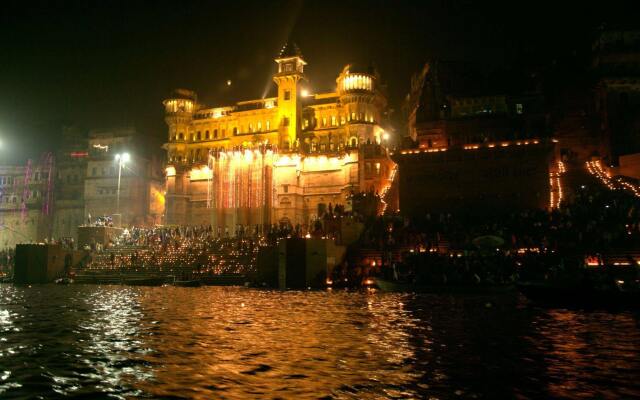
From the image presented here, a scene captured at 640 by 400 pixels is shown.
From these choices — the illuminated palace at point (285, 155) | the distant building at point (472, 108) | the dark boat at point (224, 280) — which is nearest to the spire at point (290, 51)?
the illuminated palace at point (285, 155)

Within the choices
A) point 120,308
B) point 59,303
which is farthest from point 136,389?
point 59,303

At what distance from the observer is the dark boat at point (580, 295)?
21.9 metres

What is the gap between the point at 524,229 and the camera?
120 ft

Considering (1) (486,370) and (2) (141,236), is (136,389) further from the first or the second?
(2) (141,236)

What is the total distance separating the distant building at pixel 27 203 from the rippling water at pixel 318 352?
194 ft

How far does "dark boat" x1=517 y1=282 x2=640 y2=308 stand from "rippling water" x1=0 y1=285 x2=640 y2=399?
67 centimetres

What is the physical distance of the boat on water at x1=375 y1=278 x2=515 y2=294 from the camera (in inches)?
1192

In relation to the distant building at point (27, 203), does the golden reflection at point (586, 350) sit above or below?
below

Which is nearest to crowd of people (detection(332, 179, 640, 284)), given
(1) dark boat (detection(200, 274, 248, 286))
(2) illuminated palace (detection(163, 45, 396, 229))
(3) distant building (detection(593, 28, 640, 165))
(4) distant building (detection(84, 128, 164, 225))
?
(3) distant building (detection(593, 28, 640, 165))

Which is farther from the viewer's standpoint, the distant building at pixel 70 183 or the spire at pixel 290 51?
the distant building at pixel 70 183

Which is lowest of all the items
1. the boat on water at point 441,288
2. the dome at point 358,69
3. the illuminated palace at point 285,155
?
the boat on water at point 441,288

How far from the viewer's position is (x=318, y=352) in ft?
44.9

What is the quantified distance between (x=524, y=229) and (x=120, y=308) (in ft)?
85.7

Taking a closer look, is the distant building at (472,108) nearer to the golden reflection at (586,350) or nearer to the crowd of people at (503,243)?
the crowd of people at (503,243)
